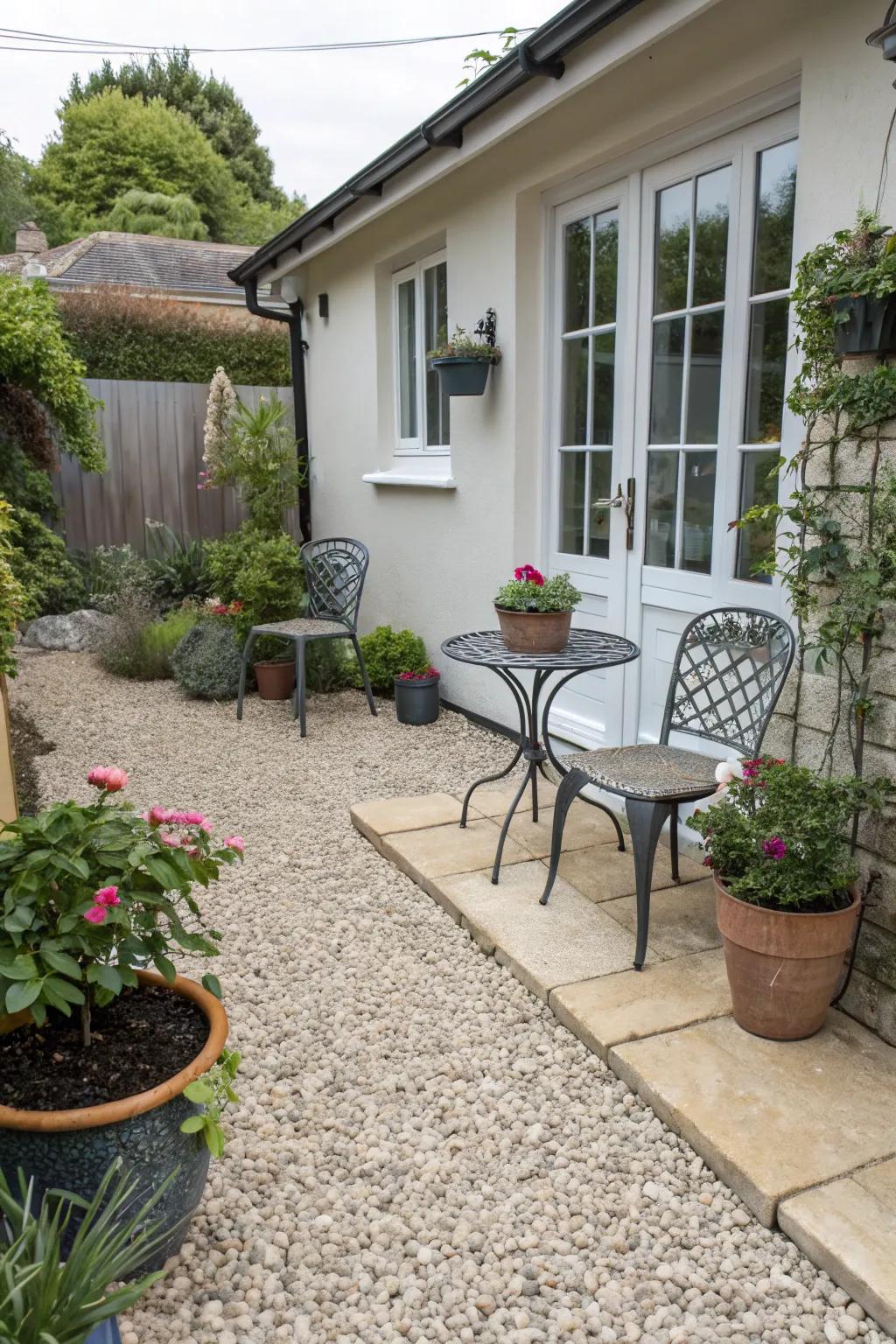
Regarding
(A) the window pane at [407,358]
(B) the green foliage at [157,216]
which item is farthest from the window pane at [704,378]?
(B) the green foliage at [157,216]

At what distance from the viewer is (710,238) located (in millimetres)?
3225

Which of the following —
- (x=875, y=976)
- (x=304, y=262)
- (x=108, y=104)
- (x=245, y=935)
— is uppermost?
(x=108, y=104)

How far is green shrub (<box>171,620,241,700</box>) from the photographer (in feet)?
18.9

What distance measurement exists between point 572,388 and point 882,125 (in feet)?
6.07

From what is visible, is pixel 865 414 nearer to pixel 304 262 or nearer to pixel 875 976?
pixel 875 976

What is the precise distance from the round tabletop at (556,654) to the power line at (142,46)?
44.0 feet

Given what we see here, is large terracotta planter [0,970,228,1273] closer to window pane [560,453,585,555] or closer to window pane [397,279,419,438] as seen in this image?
window pane [560,453,585,555]

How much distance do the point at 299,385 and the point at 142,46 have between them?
22.3m

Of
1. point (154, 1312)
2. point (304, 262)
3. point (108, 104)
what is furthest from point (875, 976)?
point (108, 104)

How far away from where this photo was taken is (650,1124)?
2084 mm

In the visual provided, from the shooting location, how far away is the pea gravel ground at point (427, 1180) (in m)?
1.62

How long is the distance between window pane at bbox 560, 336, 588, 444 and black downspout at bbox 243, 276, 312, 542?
3.39 m

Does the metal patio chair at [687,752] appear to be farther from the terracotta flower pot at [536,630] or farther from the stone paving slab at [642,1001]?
the terracotta flower pot at [536,630]

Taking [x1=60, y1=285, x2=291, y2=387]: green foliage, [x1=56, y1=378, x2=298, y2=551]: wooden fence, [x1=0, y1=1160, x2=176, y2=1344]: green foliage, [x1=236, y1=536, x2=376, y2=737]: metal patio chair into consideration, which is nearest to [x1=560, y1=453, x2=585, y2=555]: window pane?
[x1=236, y1=536, x2=376, y2=737]: metal patio chair
